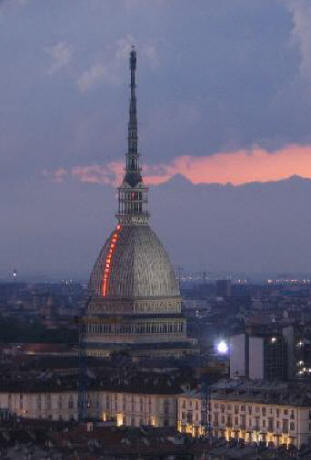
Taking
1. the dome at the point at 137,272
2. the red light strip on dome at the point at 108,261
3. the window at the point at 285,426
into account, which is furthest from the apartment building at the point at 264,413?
the red light strip on dome at the point at 108,261

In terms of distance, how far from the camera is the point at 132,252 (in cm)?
13100

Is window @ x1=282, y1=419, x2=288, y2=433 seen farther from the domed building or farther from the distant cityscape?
the domed building

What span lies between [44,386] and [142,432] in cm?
1856

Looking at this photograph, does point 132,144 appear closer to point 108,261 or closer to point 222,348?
point 108,261

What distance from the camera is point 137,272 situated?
13100 centimetres

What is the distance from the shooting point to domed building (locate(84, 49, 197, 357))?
128250 millimetres

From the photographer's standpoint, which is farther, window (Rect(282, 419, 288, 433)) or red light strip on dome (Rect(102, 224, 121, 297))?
red light strip on dome (Rect(102, 224, 121, 297))

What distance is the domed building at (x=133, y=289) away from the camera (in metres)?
128

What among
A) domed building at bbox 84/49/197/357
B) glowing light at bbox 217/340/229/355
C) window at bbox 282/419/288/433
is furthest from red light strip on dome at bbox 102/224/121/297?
window at bbox 282/419/288/433

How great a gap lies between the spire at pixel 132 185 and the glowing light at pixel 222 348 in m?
8.59

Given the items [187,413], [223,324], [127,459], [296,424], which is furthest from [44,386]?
[223,324]

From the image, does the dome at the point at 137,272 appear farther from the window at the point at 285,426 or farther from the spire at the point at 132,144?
the window at the point at 285,426

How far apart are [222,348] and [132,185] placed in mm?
11592

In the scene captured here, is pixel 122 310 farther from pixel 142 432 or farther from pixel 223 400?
pixel 142 432
